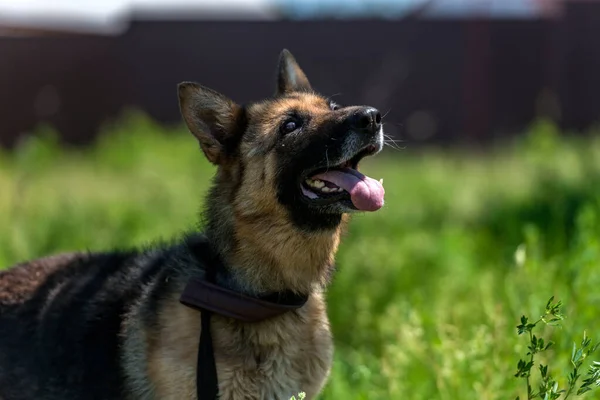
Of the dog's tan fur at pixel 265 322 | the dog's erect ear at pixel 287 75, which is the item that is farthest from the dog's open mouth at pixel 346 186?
the dog's erect ear at pixel 287 75

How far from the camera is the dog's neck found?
3.02 m

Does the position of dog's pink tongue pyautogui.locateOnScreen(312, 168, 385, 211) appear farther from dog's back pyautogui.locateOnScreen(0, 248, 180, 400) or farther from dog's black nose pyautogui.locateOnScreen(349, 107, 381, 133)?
dog's back pyautogui.locateOnScreen(0, 248, 180, 400)

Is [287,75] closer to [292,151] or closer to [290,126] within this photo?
[290,126]

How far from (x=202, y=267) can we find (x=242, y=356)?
1.35 ft

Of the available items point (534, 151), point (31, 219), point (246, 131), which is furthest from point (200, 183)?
point (246, 131)

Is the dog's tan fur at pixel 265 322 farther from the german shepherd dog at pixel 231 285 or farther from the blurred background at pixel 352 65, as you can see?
the blurred background at pixel 352 65

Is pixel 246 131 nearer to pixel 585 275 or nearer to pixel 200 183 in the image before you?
pixel 585 275

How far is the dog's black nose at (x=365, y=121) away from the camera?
2.94m

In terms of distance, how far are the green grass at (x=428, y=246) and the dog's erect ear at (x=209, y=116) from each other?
106cm

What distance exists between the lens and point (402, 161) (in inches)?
451

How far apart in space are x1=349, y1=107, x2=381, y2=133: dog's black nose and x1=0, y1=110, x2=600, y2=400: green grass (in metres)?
0.92

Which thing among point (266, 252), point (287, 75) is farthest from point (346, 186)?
point (287, 75)

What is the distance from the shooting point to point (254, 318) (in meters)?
2.88

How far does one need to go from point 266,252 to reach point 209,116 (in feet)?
2.02
